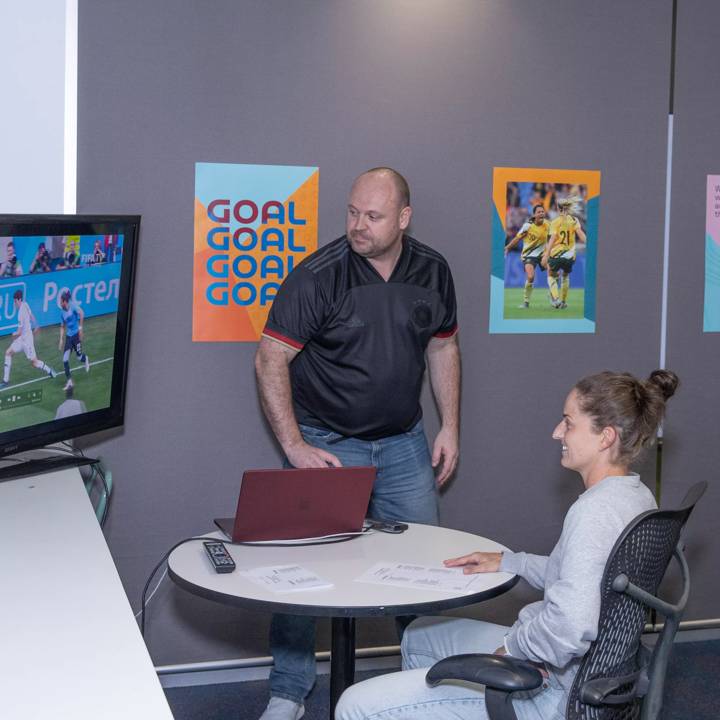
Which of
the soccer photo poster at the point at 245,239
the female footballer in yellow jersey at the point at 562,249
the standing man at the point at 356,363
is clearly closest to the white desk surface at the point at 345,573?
the standing man at the point at 356,363

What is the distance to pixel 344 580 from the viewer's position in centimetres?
224

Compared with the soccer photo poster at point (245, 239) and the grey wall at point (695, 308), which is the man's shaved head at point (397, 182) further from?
the grey wall at point (695, 308)

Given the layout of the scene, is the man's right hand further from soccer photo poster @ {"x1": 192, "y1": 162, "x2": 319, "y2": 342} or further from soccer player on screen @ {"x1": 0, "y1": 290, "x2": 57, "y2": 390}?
soccer player on screen @ {"x1": 0, "y1": 290, "x2": 57, "y2": 390}

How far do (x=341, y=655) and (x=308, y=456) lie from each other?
31.4 inches

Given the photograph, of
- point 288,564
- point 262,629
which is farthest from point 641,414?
point 262,629

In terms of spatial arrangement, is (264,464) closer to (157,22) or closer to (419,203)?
(419,203)

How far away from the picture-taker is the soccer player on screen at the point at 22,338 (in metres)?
2.63

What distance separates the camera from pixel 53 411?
2.88 m

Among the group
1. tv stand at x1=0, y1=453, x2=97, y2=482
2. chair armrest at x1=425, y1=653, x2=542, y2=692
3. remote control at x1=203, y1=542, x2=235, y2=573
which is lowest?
chair armrest at x1=425, y1=653, x2=542, y2=692

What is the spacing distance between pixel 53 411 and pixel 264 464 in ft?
3.00

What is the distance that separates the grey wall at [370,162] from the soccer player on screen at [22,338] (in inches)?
27.7

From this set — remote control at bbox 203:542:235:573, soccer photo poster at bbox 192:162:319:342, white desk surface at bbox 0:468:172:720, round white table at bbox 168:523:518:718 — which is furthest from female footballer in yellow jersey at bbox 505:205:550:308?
white desk surface at bbox 0:468:172:720

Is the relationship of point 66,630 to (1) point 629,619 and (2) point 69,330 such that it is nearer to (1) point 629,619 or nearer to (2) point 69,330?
(1) point 629,619

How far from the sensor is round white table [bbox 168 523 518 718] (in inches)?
82.0
